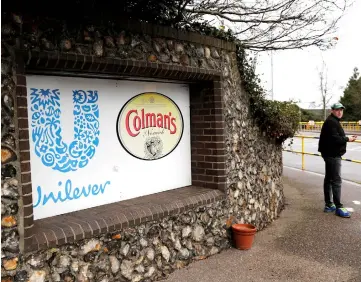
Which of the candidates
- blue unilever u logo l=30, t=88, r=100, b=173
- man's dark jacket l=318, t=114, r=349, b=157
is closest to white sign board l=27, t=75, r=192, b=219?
blue unilever u logo l=30, t=88, r=100, b=173

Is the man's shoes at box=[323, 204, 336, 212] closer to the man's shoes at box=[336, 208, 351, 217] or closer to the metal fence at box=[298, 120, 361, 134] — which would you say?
the man's shoes at box=[336, 208, 351, 217]

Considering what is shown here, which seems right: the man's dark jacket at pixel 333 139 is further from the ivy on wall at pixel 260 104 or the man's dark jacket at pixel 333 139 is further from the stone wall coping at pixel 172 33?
the stone wall coping at pixel 172 33

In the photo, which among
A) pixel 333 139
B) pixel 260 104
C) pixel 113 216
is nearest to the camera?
pixel 113 216

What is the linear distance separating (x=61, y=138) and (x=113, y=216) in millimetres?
923

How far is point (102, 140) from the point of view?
388 centimetres

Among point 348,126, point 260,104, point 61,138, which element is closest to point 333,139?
point 260,104

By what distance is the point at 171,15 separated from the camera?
4.39 metres

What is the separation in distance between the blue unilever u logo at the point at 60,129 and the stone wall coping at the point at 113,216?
0.52 m

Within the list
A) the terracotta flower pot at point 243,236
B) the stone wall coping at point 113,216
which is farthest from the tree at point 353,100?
the stone wall coping at point 113,216

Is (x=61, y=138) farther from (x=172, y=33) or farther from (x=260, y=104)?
(x=260, y=104)

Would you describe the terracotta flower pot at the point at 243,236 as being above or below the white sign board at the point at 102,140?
below

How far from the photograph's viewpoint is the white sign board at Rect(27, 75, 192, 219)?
342 centimetres

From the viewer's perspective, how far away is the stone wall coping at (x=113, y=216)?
9.97ft

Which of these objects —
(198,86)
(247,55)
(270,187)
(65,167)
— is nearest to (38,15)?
(65,167)
